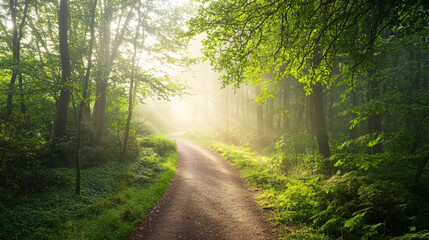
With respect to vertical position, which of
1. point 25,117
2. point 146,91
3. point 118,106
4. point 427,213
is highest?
point 146,91

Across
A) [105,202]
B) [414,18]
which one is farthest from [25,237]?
[414,18]

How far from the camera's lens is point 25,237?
4.67 meters

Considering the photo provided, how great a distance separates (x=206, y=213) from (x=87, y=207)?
4.05 metres

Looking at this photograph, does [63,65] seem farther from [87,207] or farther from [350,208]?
[350,208]

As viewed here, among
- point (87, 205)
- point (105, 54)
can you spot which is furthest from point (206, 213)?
point (105, 54)

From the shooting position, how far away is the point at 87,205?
6.66 meters

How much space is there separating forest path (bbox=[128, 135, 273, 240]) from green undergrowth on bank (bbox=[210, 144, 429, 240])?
0.69 m

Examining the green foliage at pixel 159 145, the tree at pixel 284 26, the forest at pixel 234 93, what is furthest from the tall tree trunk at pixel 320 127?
the green foliage at pixel 159 145

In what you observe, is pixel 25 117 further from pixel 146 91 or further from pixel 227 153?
pixel 227 153

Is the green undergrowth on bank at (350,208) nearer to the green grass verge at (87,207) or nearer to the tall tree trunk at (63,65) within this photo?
the green grass verge at (87,207)

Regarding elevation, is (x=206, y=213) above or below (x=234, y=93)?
below

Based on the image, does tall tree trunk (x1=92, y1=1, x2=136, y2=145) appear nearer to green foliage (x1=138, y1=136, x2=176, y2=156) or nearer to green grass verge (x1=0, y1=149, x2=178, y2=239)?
green grass verge (x1=0, y1=149, x2=178, y2=239)

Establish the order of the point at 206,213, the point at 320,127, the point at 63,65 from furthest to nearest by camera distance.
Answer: the point at 63,65, the point at 320,127, the point at 206,213

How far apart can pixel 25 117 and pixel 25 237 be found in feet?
22.8
